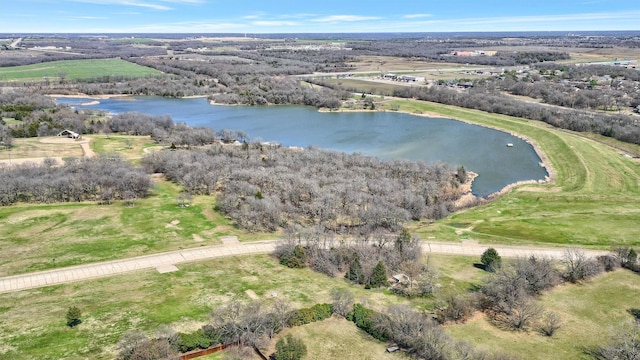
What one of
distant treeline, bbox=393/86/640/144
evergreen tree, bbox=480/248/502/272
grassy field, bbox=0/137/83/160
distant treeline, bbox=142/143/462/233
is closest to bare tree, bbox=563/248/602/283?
evergreen tree, bbox=480/248/502/272

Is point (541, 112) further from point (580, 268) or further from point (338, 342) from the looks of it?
point (338, 342)

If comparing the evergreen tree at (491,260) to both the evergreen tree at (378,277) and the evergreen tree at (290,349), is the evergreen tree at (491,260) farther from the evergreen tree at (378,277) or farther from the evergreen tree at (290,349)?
the evergreen tree at (290,349)

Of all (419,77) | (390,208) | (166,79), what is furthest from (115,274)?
(419,77)

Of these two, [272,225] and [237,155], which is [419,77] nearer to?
[237,155]

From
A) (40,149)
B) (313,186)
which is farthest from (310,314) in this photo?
(40,149)

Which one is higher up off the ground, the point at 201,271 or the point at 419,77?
the point at 419,77

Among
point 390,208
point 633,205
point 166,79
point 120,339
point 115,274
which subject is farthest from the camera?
point 166,79

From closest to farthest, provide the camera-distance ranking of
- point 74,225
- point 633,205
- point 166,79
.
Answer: point 74,225, point 633,205, point 166,79

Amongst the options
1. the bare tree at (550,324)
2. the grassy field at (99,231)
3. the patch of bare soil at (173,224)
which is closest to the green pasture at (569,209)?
the bare tree at (550,324)
